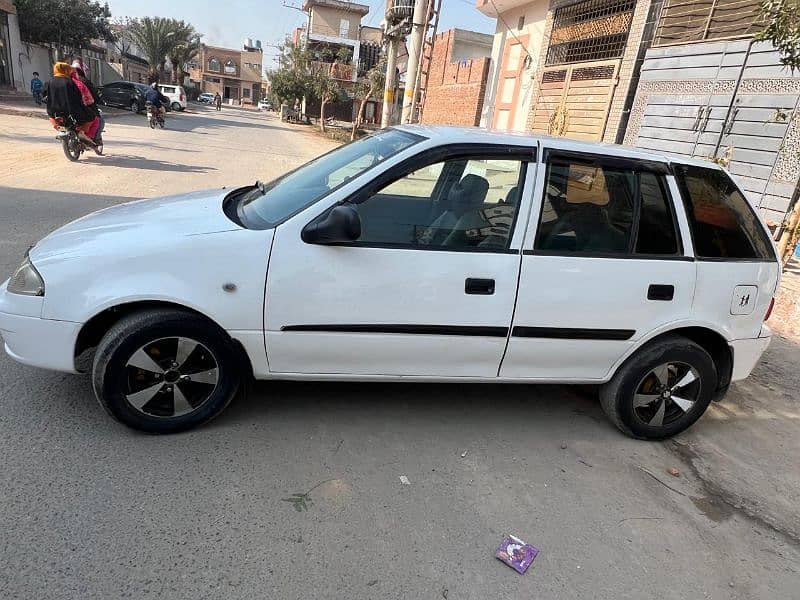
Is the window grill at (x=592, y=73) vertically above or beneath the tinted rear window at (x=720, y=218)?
above

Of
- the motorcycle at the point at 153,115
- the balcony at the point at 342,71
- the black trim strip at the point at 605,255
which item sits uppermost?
the balcony at the point at 342,71

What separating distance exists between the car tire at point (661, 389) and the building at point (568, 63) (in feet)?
35.4

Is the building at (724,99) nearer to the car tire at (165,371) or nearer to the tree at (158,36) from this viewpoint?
the car tire at (165,371)

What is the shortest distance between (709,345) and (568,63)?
42.9 ft

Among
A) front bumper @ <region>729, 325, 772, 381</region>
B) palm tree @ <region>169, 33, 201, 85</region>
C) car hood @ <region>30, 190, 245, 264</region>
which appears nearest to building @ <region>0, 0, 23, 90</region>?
palm tree @ <region>169, 33, 201, 85</region>

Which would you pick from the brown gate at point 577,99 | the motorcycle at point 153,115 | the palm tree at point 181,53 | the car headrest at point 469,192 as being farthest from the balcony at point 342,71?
the car headrest at point 469,192

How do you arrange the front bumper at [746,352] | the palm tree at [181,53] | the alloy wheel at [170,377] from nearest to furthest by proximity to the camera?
the alloy wheel at [170,377], the front bumper at [746,352], the palm tree at [181,53]

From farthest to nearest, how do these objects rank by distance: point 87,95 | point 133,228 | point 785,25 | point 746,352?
point 87,95 → point 785,25 → point 746,352 → point 133,228

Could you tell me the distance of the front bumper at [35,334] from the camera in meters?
2.83

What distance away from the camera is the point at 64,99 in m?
11.0

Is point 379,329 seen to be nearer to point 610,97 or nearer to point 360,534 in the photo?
point 360,534

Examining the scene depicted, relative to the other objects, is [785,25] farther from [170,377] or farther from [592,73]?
[592,73]

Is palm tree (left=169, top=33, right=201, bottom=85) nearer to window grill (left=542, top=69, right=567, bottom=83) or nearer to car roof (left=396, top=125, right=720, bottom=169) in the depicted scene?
window grill (left=542, top=69, right=567, bottom=83)

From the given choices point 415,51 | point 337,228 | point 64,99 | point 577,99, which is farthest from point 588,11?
point 337,228
